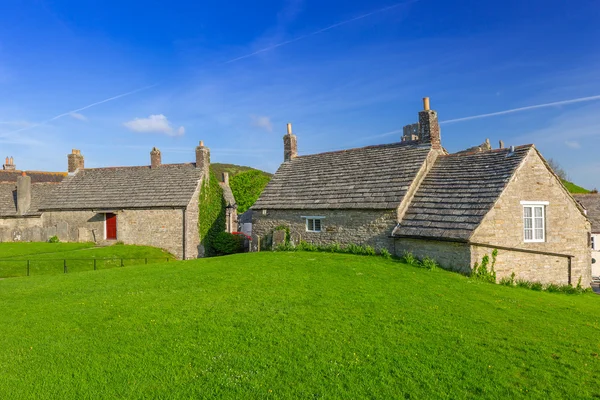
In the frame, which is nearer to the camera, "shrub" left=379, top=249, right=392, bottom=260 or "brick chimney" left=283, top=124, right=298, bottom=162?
"shrub" left=379, top=249, right=392, bottom=260

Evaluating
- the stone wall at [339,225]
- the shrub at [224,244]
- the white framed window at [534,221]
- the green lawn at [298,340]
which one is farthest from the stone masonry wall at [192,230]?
the white framed window at [534,221]

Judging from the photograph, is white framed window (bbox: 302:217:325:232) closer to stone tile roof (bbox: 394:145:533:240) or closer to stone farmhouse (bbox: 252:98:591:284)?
stone farmhouse (bbox: 252:98:591:284)

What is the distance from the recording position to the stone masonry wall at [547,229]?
56.2 ft

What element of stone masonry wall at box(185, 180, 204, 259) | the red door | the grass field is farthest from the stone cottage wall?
stone masonry wall at box(185, 180, 204, 259)

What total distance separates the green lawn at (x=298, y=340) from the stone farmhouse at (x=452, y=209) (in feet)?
10.4

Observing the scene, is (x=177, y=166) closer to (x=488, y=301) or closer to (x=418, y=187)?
(x=418, y=187)

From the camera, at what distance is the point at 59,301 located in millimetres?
12797

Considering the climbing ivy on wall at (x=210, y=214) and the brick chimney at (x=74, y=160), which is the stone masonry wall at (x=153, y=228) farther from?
the brick chimney at (x=74, y=160)

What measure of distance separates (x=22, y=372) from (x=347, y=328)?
6759mm

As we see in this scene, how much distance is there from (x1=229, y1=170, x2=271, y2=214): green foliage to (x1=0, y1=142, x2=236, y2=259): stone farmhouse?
106 ft

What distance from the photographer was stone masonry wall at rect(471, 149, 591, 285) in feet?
56.2

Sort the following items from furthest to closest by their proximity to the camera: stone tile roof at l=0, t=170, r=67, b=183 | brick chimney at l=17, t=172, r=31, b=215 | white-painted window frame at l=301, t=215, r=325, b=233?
stone tile roof at l=0, t=170, r=67, b=183 < brick chimney at l=17, t=172, r=31, b=215 < white-painted window frame at l=301, t=215, r=325, b=233

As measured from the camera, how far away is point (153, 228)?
102 ft

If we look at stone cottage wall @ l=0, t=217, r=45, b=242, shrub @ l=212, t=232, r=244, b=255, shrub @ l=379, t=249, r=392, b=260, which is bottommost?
shrub @ l=212, t=232, r=244, b=255
